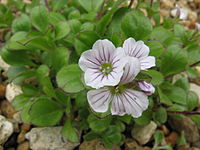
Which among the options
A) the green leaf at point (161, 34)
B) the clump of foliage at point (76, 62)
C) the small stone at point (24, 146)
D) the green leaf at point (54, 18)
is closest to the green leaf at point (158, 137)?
the clump of foliage at point (76, 62)

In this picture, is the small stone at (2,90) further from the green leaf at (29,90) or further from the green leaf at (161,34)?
the green leaf at (161,34)

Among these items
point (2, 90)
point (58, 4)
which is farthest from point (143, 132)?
point (58, 4)

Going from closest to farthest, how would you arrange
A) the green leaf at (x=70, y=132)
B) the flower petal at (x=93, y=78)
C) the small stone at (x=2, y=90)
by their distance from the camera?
the flower petal at (x=93, y=78) < the green leaf at (x=70, y=132) < the small stone at (x=2, y=90)

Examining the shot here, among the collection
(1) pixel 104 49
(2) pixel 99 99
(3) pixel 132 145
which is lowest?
(3) pixel 132 145

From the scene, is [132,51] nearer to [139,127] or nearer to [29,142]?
[139,127]

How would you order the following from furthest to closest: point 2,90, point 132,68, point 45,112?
point 2,90
point 45,112
point 132,68

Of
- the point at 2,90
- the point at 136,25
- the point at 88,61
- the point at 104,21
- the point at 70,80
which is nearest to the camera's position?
the point at 88,61

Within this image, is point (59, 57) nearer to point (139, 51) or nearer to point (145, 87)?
point (139, 51)
